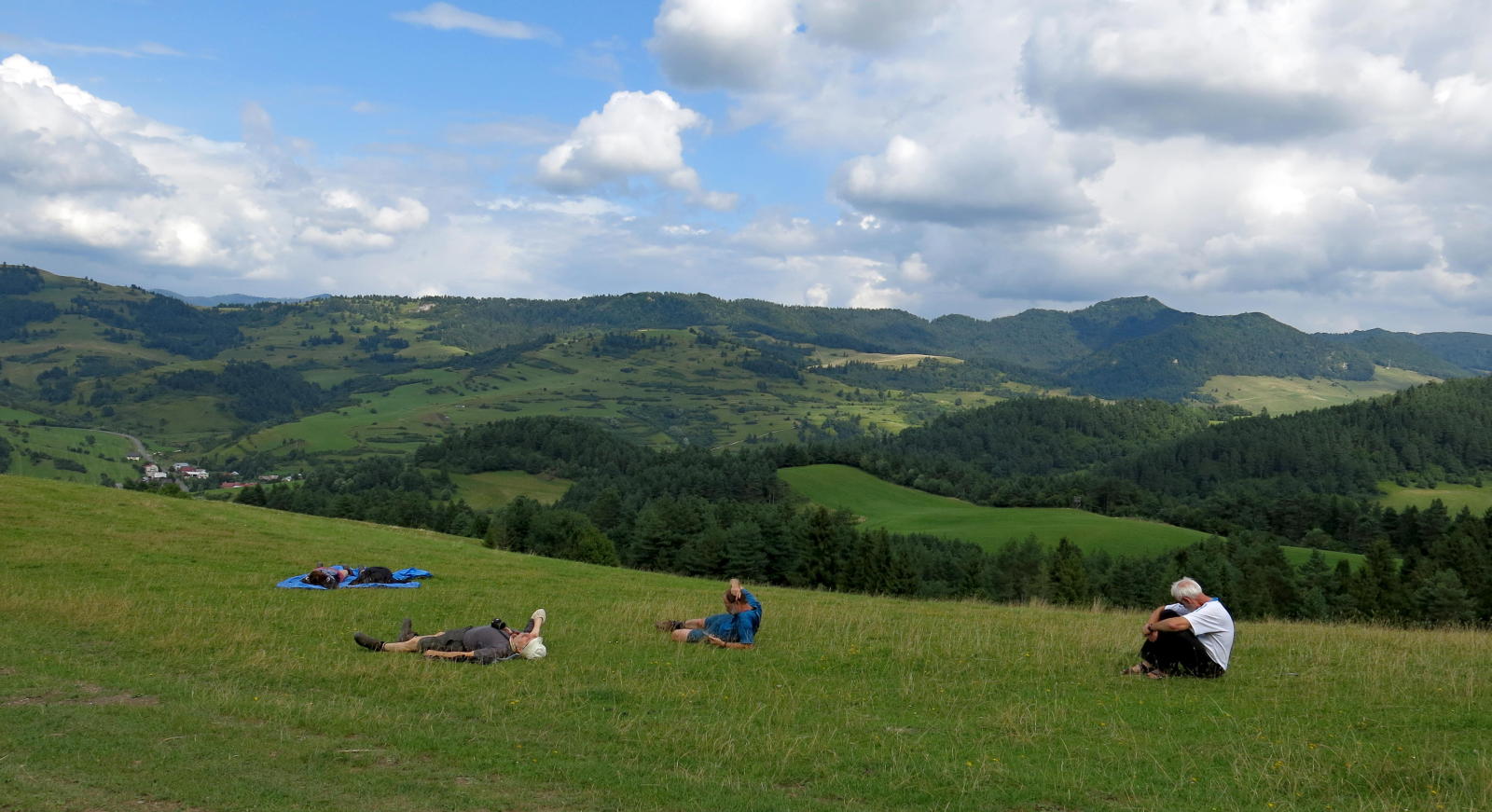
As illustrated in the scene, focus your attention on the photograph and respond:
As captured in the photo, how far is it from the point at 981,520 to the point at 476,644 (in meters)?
144

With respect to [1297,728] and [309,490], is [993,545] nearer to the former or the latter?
[309,490]

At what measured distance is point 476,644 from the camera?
15844 mm

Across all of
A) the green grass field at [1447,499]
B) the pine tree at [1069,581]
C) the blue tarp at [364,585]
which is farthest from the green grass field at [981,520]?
the blue tarp at [364,585]

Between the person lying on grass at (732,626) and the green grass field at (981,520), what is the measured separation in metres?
112

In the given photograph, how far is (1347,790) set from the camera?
886cm

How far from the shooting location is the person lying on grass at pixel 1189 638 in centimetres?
1430

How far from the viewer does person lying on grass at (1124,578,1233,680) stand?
46.9 feet

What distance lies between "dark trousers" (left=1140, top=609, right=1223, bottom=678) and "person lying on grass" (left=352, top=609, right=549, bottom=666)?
35.0 feet

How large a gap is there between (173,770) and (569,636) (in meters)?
9.26

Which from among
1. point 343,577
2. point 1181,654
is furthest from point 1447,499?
point 343,577

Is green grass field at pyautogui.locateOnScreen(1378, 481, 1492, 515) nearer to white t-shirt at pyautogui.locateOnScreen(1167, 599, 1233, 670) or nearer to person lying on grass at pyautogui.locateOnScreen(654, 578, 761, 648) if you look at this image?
white t-shirt at pyautogui.locateOnScreen(1167, 599, 1233, 670)

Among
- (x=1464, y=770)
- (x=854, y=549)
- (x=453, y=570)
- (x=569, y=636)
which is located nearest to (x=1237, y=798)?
(x=1464, y=770)

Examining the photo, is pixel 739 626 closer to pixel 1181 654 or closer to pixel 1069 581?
pixel 1181 654

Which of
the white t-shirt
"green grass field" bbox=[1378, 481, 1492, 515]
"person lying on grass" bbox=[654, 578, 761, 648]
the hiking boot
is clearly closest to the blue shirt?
"person lying on grass" bbox=[654, 578, 761, 648]
